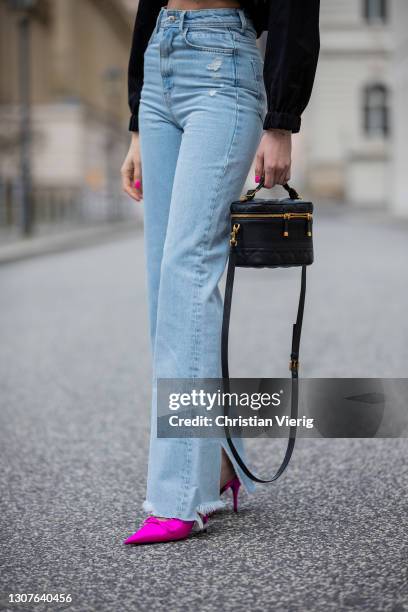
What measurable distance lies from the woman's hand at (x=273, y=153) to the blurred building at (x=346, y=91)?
138 feet

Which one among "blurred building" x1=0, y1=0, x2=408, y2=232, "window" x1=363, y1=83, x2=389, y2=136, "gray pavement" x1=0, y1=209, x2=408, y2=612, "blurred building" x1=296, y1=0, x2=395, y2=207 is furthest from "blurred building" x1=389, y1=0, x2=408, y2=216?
"gray pavement" x1=0, y1=209, x2=408, y2=612

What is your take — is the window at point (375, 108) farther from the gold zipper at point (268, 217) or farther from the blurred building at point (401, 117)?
the gold zipper at point (268, 217)

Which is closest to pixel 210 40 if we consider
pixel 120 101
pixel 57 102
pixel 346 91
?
pixel 57 102

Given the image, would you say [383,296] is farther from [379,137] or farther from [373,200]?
[379,137]

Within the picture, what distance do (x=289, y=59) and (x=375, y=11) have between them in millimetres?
45126

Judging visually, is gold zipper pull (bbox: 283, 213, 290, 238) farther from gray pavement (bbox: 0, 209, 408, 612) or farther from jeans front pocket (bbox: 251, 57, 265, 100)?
gray pavement (bbox: 0, 209, 408, 612)

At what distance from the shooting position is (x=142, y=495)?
3014mm

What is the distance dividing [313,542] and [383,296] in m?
6.46

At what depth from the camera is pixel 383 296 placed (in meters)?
8.83

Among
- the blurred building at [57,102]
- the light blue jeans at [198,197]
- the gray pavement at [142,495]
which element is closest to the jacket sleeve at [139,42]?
the light blue jeans at [198,197]

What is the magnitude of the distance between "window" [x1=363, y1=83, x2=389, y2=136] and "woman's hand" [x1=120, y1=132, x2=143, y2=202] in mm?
43588

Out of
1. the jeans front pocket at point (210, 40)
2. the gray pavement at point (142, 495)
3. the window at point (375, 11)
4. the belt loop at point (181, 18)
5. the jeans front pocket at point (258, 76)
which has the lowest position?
the gray pavement at point (142, 495)

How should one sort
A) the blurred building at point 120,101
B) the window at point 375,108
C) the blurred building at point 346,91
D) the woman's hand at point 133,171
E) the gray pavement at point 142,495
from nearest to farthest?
the gray pavement at point 142,495 → the woman's hand at point 133,171 → the blurred building at point 120,101 → the blurred building at point 346,91 → the window at point 375,108

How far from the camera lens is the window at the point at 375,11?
44931mm
